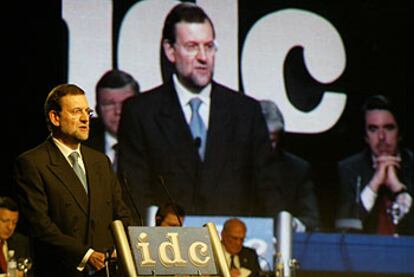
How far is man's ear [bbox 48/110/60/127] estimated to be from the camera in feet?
10.9

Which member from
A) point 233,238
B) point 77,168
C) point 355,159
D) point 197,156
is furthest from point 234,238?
point 77,168

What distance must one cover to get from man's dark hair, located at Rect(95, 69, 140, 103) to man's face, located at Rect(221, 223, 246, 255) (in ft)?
4.49

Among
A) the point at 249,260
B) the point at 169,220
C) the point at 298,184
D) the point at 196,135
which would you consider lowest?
the point at 249,260

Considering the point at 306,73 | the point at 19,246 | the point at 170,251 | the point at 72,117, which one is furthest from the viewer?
the point at 306,73

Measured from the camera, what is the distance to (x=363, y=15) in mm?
6969

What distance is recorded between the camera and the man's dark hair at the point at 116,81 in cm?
665

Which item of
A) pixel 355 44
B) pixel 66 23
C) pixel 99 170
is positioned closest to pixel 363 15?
pixel 355 44

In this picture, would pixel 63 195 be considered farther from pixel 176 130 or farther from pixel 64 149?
pixel 176 130

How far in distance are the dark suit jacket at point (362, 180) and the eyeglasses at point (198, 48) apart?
118 cm

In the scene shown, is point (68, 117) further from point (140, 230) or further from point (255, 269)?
point (255, 269)

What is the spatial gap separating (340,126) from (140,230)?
13.0ft

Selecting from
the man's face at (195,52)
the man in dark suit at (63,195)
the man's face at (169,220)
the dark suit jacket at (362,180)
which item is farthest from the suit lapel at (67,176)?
the dark suit jacket at (362,180)

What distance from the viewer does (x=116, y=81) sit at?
6680mm

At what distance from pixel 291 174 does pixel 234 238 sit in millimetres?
1137
